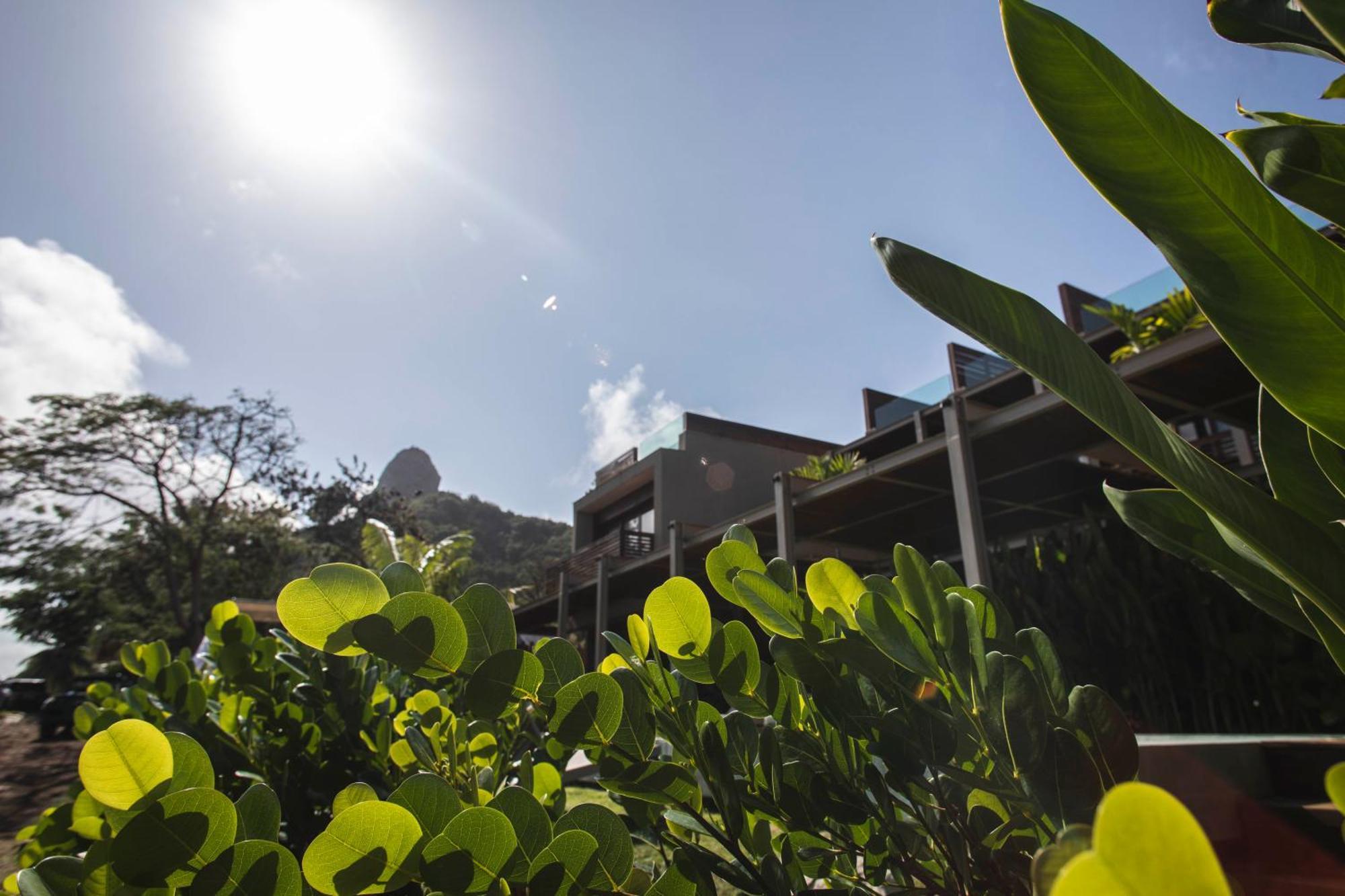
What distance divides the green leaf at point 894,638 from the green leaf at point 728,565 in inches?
4.1

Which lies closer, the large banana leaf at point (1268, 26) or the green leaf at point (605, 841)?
the green leaf at point (605, 841)

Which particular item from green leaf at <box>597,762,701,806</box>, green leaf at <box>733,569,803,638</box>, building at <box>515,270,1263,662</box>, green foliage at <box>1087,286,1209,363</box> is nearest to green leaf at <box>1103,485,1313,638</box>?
green leaf at <box>733,569,803,638</box>

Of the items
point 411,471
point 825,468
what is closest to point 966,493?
point 825,468

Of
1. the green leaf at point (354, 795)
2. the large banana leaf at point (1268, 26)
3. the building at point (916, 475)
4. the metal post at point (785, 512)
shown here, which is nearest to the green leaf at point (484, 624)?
the green leaf at point (354, 795)

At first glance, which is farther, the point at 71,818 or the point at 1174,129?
the point at 71,818

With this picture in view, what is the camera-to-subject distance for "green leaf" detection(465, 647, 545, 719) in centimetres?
45

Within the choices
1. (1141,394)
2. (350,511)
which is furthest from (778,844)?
(350,511)

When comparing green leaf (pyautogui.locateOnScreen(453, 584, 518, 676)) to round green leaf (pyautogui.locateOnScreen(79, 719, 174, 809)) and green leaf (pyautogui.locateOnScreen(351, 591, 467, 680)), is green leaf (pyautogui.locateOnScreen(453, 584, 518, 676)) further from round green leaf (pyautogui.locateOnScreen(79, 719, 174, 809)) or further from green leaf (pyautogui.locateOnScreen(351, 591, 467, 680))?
round green leaf (pyautogui.locateOnScreen(79, 719, 174, 809))

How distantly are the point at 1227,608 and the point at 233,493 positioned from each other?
28562 mm

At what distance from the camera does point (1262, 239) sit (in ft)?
1.49

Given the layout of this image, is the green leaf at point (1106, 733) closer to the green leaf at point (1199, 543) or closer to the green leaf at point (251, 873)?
the green leaf at point (1199, 543)

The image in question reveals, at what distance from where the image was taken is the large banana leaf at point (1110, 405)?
1.40 ft

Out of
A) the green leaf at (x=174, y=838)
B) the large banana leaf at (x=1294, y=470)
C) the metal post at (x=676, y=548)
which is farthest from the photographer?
the metal post at (x=676, y=548)

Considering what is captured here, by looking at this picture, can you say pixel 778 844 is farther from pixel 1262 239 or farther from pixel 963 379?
pixel 963 379
